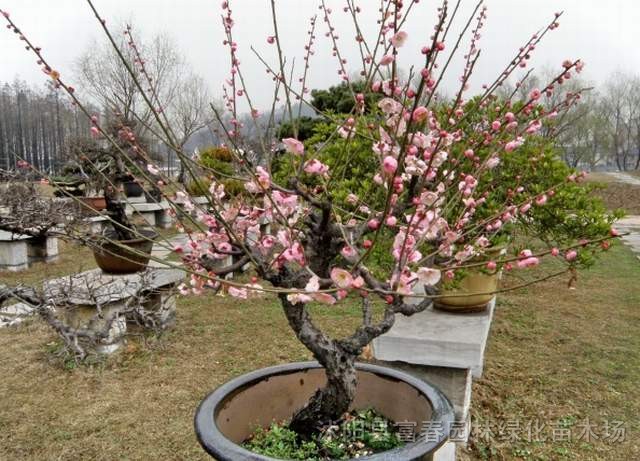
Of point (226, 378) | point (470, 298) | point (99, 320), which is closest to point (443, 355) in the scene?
point (470, 298)

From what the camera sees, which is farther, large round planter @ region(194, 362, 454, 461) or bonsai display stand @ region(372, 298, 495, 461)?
bonsai display stand @ region(372, 298, 495, 461)

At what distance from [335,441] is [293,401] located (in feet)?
0.97

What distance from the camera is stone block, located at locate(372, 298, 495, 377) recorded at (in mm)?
2629

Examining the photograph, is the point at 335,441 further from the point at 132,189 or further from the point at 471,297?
the point at 132,189

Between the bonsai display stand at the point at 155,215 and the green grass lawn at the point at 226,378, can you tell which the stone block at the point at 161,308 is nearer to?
the green grass lawn at the point at 226,378

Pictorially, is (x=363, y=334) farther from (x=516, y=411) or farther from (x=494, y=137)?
(x=516, y=411)

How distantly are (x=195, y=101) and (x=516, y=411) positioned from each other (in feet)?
47.3

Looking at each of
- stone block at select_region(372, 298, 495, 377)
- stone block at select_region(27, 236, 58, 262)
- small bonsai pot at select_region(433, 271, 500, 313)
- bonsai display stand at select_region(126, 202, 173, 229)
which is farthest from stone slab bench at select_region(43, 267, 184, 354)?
bonsai display stand at select_region(126, 202, 173, 229)

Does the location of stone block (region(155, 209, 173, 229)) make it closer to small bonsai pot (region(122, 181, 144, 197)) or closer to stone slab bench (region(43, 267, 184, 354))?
small bonsai pot (region(122, 181, 144, 197))

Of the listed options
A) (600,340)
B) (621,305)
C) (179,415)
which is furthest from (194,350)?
(621,305)

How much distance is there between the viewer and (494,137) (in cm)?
207

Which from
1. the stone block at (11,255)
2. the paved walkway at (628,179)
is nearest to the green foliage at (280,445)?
the stone block at (11,255)

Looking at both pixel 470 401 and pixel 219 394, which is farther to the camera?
pixel 470 401

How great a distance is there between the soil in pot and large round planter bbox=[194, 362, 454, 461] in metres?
0.06
